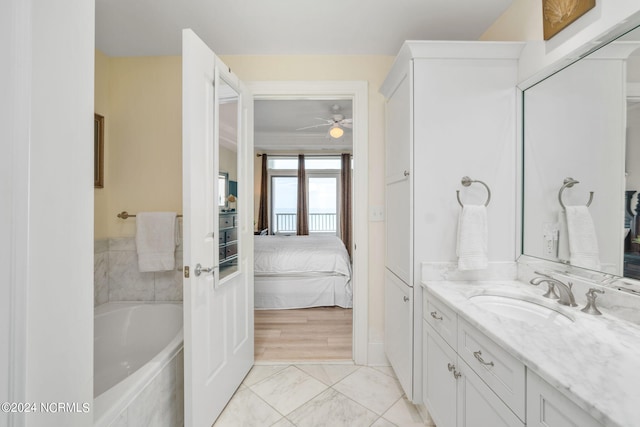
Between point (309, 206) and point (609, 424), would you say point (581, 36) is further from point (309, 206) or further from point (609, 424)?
point (309, 206)

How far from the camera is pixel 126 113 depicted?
234cm

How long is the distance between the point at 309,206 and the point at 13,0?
6624 mm

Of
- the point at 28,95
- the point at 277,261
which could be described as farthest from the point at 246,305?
the point at 28,95

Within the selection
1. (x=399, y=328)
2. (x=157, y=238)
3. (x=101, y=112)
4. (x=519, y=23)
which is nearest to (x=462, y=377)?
(x=399, y=328)

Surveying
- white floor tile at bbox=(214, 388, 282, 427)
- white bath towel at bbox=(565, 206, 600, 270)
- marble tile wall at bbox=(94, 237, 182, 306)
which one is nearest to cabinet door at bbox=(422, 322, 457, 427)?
white bath towel at bbox=(565, 206, 600, 270)

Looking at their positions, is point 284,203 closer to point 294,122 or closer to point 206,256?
point 294,122

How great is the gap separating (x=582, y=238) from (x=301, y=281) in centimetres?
277

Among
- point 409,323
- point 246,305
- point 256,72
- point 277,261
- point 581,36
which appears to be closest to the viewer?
point 581,36

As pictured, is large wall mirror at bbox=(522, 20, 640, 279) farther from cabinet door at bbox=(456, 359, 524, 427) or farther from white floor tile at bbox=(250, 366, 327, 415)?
white floor tile at bbox=(250, 366, 327, 415)

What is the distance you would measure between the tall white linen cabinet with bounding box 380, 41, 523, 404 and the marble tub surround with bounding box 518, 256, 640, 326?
275 mm

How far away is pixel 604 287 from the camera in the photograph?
1154 millimetres

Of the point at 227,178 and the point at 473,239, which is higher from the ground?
the point at 227,178

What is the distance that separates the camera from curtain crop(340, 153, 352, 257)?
6.80m

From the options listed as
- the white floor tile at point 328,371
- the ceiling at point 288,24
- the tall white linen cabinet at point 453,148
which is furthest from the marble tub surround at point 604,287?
the ceiling at point 288,24
